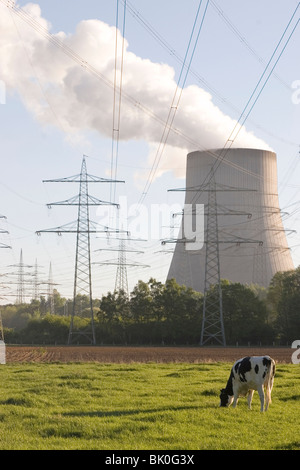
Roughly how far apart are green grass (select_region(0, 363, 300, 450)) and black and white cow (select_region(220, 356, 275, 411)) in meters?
0.33

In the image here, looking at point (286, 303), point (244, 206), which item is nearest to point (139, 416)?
point (244, 206)

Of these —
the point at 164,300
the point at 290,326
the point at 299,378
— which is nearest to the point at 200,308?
the point at 164,300

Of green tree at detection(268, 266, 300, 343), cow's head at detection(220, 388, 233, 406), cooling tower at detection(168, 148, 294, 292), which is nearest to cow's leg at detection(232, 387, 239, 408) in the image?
cow's head at detection(220, 388, 233, 406)

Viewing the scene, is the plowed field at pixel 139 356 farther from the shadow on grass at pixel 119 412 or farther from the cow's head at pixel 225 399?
the shadow on grass at pixel 119 412

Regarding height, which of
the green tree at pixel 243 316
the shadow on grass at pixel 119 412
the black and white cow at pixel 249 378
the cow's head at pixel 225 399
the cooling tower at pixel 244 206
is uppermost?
the cooling tower at pixel 244 206

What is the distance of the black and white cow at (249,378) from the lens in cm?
1502

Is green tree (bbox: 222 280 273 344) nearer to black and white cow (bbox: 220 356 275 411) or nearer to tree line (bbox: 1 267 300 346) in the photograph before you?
tree line (bbox: 1 267 300 346)

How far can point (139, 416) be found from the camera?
13477mm

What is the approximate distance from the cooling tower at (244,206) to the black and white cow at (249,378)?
42.9 m

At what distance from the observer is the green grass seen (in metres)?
10.9

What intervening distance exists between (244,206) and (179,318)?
14.7 meters

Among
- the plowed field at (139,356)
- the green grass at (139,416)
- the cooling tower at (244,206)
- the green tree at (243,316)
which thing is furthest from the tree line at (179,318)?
the green grass at (139,416)

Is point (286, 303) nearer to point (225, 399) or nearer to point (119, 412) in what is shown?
point (225, 399)
